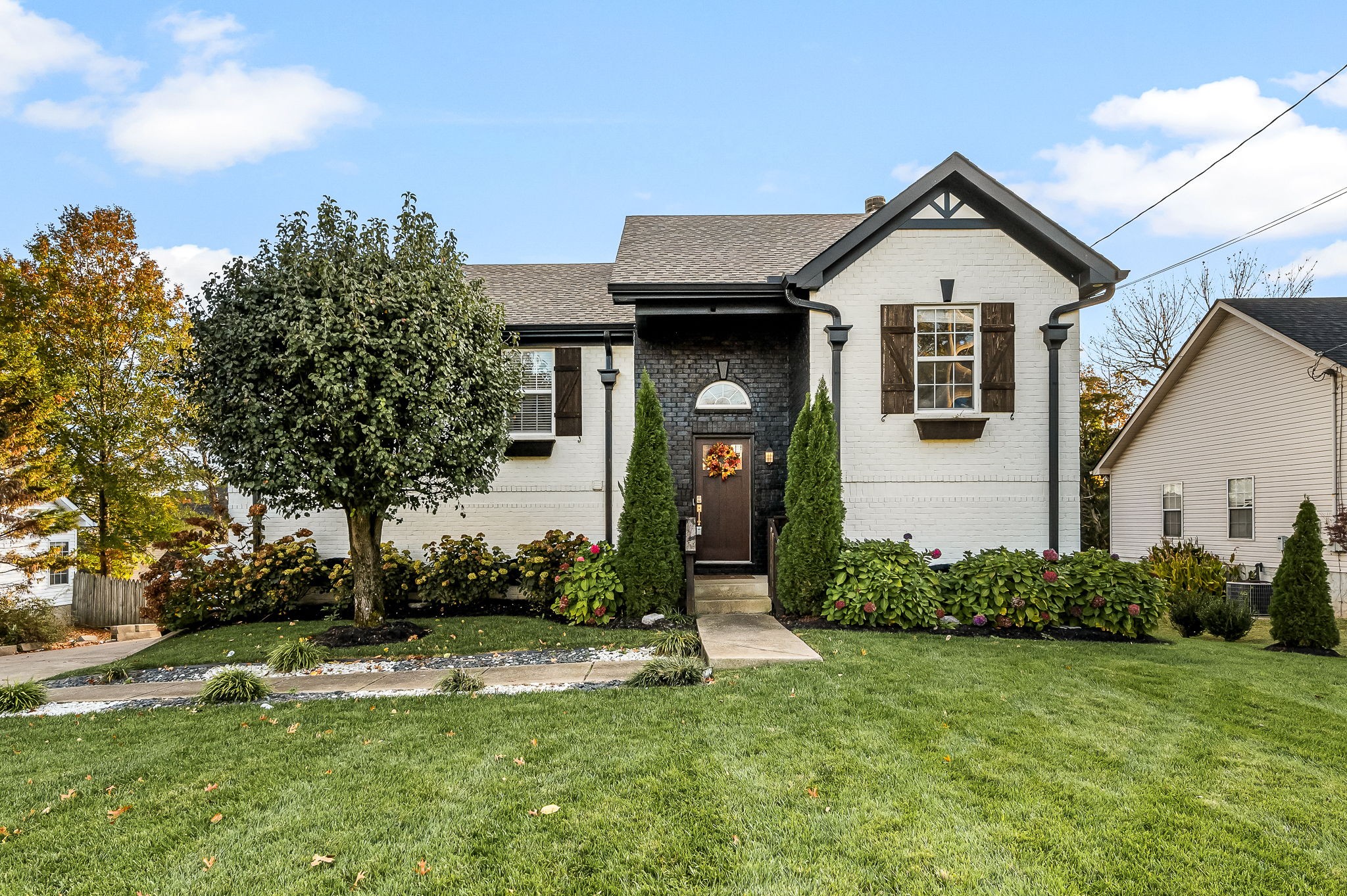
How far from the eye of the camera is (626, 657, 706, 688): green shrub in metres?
5.49

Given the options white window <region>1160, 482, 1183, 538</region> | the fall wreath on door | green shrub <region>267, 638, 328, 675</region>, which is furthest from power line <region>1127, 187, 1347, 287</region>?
green shrub <region>267, 638, 328, 675</region>

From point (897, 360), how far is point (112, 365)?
12997 millimetres

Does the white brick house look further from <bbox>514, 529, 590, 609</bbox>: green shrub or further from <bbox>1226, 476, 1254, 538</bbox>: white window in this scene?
<bbox>1226, 476, 1254, 538</bbox>: white window

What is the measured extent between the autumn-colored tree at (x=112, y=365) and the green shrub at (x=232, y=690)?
789 centimetres

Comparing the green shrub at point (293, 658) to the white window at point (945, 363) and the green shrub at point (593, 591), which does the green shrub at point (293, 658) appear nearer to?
the green shrub at point (593, 591)

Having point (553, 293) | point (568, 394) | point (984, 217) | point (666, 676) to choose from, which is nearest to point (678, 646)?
point (666, 676)

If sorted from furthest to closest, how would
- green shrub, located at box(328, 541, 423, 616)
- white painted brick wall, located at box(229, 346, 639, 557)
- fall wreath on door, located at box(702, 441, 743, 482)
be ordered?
white painted brick wall, located at box(229, 346, 639, 557)
fall wreath on door, located at box(702, 441, 743, 482)
green shrub, located at box(328, 541, 423, 616)

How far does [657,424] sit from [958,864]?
20.6ft

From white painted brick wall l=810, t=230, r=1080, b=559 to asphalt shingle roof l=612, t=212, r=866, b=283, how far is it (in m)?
1.43

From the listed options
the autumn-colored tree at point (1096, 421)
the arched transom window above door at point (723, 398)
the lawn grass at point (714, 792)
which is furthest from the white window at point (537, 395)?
the autumn-colored tree at point (1096, 421)

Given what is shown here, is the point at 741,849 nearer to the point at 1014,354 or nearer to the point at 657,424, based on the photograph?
the point at 657,424

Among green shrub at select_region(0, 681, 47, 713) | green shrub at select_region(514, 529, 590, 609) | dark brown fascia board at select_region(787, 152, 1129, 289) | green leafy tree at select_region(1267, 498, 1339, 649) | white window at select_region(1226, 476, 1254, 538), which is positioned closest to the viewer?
green shrub at select_region(0, 681, 47, 713)

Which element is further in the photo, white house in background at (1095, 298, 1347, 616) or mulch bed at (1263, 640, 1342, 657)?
white house in background at (1095, 298, 1347, 616)

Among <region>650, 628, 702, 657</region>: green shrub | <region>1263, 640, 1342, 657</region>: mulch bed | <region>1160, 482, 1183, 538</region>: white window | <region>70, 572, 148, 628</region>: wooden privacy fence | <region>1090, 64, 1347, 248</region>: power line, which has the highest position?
<region>1090, 64, 1347, 248</region>: power line
